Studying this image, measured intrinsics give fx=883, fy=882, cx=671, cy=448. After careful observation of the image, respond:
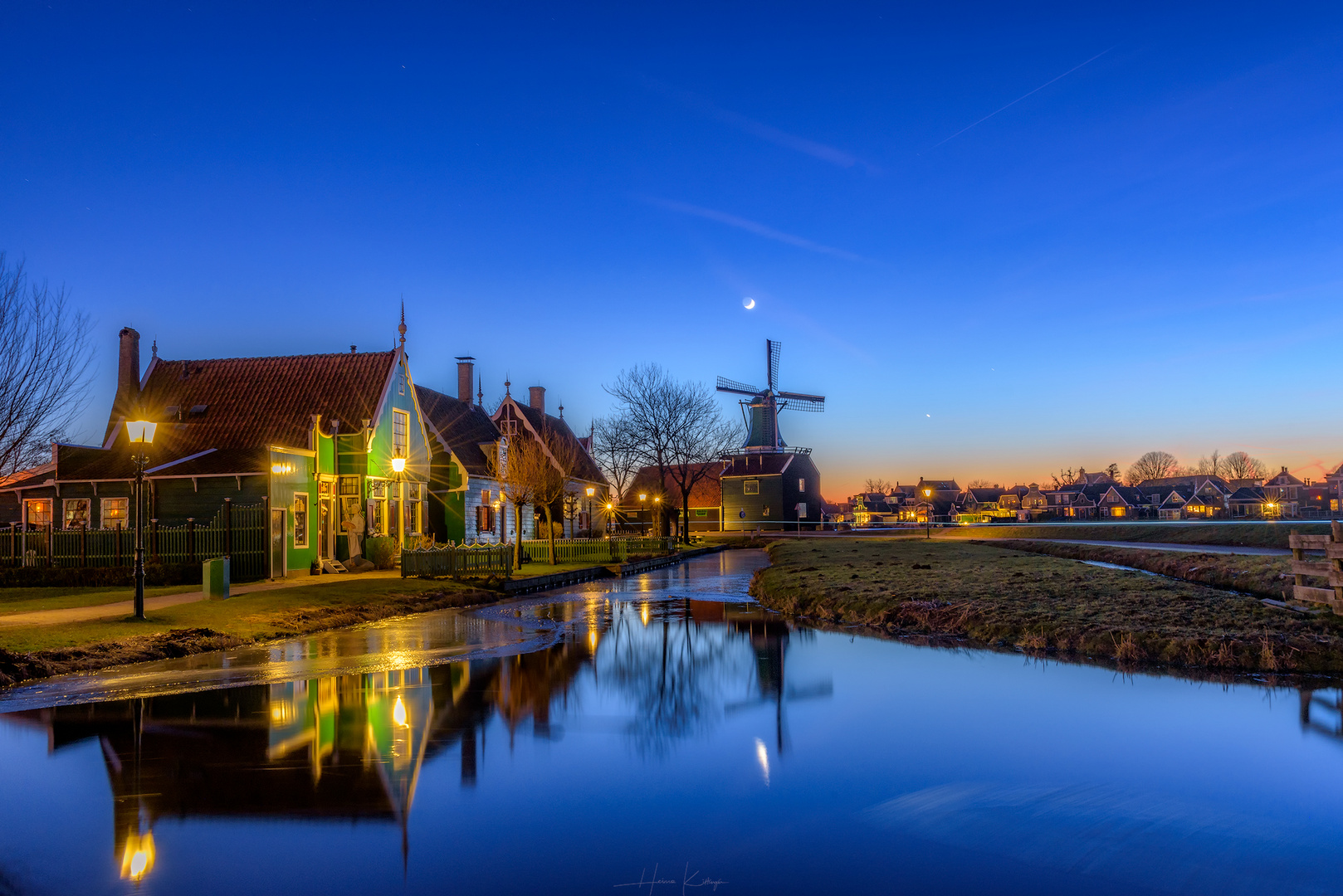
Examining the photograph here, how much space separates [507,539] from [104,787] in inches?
1545

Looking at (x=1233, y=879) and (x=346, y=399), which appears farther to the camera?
(x=346, y=399)

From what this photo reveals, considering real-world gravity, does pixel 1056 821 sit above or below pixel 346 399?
below

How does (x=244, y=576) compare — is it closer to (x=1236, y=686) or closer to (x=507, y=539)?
(x=507, y=539)

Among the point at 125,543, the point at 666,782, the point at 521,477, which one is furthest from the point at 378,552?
the point at 666,782

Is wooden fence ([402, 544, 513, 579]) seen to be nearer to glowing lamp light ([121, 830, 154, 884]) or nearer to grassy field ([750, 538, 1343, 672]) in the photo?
grassy field ([750, 538, 1343, 672])

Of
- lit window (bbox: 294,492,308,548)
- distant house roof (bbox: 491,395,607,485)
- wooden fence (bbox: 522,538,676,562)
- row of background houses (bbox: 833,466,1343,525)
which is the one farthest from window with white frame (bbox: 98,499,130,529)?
row of background houses (bbox: 833,466,1343,525)

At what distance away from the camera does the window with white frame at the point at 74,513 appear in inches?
1124

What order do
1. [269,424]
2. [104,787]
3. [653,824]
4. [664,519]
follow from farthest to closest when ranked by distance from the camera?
[664,519]
[269,424]
[104,787]
[653,824]

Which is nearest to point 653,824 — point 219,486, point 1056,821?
point 1056,821

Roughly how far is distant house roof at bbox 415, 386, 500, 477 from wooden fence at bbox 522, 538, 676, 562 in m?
4.85

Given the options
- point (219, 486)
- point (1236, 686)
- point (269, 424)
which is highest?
point (269, 424)

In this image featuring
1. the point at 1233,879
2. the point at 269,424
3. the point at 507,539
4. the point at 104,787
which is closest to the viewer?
the point at 1233,879

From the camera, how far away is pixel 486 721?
30.8ft

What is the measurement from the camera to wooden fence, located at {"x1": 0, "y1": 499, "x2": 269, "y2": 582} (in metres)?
25.5
